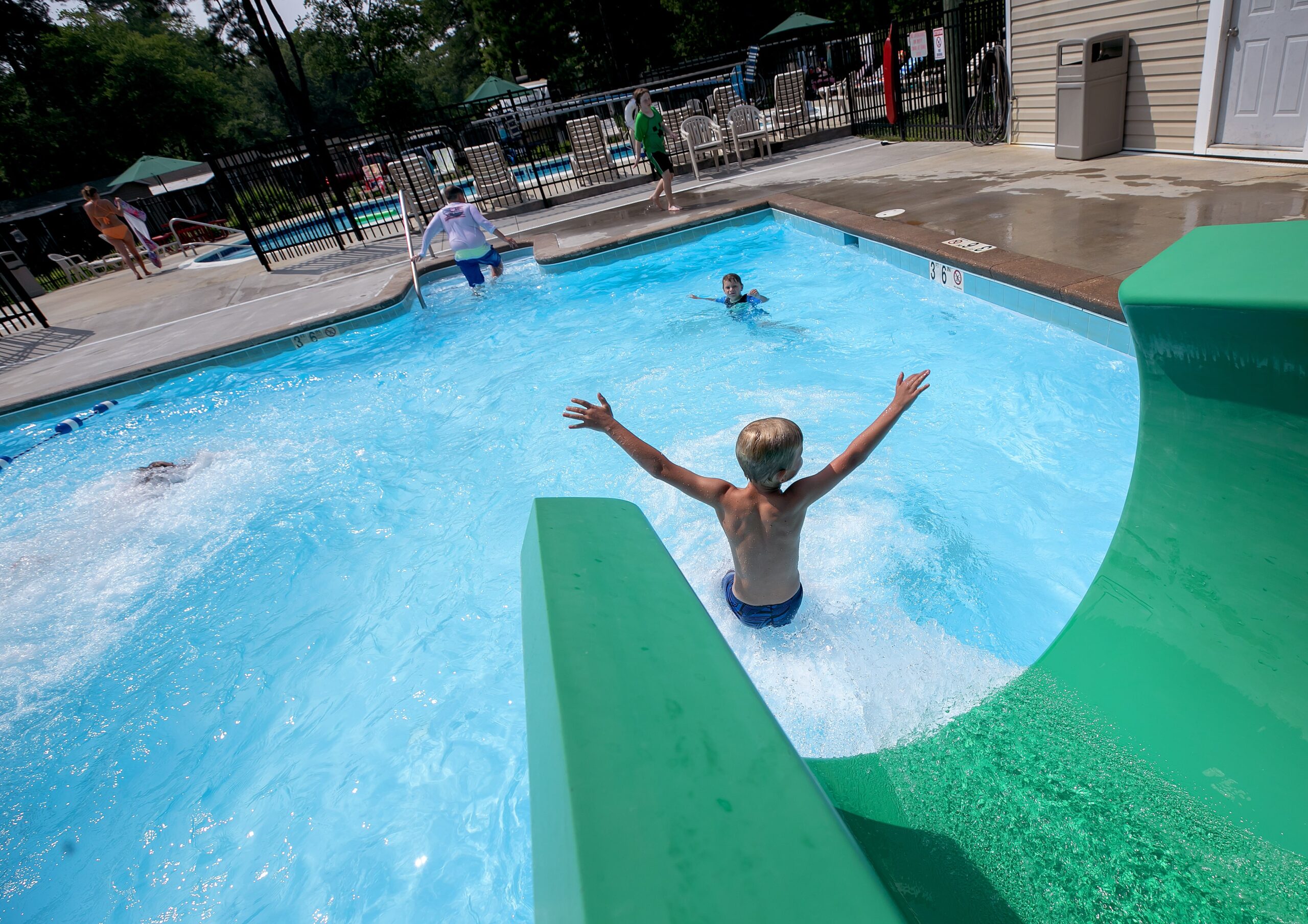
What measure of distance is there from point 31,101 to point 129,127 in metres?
3.75

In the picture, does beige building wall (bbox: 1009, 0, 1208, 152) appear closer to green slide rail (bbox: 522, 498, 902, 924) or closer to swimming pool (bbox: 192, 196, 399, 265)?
green slide rail (bbox: 522, 498, 902, 924)

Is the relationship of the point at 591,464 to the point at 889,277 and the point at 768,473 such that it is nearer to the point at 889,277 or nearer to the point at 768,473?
the point at 768,473

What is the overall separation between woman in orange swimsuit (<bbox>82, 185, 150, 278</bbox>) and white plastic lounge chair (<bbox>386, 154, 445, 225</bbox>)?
6.68 meters

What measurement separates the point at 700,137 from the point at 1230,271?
1355cm

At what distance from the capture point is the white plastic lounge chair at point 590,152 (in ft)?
48.4

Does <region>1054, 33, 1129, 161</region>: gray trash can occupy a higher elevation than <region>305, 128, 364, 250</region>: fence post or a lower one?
lower

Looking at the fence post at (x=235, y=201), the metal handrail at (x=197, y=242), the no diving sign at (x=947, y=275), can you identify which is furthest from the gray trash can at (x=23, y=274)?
the no diving sign at (x=947, y=275)

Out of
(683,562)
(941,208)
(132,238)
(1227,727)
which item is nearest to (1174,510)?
(1227,727)

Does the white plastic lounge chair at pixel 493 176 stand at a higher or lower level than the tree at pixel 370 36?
lower

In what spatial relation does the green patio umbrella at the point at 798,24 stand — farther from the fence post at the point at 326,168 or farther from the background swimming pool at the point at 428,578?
the background swimming pool at the point at 428,578

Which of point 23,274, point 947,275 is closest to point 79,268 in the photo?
point 23,274

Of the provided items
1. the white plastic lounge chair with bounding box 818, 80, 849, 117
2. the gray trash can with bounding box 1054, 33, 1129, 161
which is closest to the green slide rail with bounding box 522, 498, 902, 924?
the gray trash can with bounding box 1054, 33, 1129, 161

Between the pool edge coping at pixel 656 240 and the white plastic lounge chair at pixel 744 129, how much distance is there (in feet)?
13.4

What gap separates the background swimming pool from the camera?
3156mm
